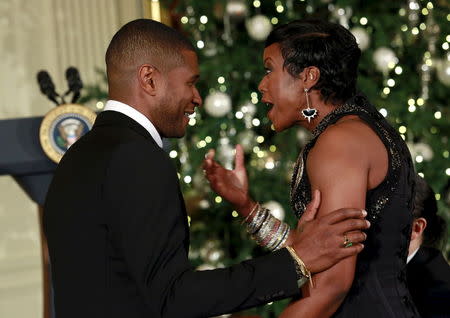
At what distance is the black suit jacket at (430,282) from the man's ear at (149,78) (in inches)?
54.7

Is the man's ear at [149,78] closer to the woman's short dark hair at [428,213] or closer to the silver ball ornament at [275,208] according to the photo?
the woman's short dark hair at [428,213]

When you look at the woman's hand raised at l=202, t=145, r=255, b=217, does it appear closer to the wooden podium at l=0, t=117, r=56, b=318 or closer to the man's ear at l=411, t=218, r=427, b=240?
the man's ear at l=411, t=218, r=427, b=240

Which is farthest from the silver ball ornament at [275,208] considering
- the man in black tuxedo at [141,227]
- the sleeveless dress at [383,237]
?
the man in black tuxedo at [141,227]

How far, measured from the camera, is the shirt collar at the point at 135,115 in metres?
1.92

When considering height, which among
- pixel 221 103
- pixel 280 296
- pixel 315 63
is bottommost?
pixel 221 103

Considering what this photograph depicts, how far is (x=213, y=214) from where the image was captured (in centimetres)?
516

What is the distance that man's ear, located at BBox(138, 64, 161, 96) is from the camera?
75.9 inches

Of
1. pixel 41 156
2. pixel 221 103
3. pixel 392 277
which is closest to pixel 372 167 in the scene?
pixel 392 277

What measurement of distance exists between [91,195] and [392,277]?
840 millimetres

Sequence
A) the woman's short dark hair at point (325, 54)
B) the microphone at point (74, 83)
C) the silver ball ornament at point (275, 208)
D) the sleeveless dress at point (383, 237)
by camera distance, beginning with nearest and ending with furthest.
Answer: the sleeveless dress at point (383, 237), the woman's short dark hair at point (325, 54), the microphone at point (74, 83), the silver ball ornament at point (275, 208)

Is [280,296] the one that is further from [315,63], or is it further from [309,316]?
[315,63]

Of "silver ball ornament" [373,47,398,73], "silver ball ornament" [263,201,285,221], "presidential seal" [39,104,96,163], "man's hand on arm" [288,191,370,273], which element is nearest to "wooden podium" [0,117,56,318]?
"presidential seal" [39,104,96,163]

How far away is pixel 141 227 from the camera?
1.71 m

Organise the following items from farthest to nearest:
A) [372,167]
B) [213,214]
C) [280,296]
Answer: [213,214]
[372,167]
[280,296]
